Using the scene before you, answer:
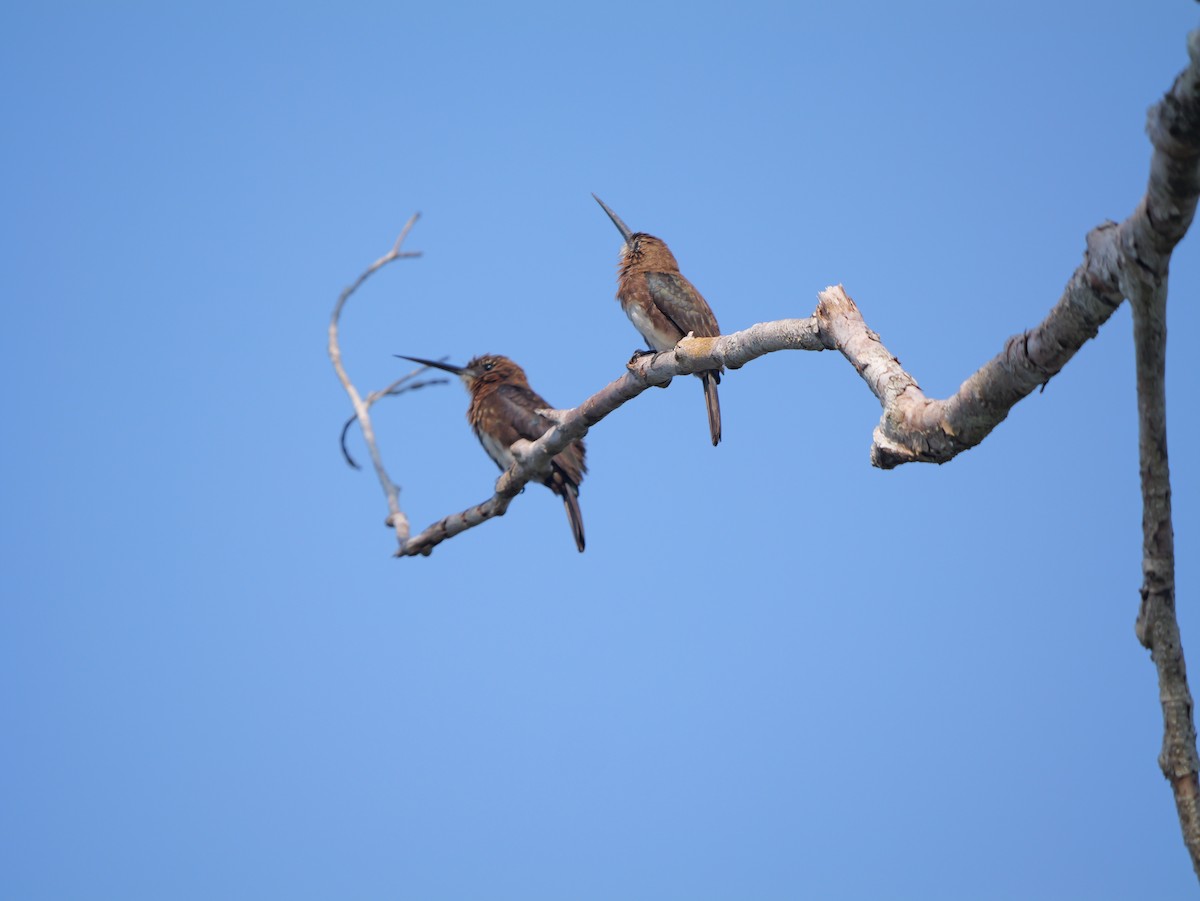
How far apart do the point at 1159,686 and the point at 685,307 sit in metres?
4.94

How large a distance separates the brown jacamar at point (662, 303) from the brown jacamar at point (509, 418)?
0.87 metres

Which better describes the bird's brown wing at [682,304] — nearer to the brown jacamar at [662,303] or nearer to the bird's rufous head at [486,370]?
the brown jacamar at [662,303]

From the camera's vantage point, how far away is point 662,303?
7.03m

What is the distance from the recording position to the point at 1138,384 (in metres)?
2.07

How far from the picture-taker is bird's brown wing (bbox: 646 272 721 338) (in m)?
6.88

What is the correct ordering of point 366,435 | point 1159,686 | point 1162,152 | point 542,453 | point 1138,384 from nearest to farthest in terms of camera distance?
point 1162,152 < point 1138,384 < point 1159,686 < point 542,453 < point 366,435

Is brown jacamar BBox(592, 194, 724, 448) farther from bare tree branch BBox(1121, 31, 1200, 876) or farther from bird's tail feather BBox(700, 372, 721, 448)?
bare tree branch BBox(1121, 31, 1200, 876)

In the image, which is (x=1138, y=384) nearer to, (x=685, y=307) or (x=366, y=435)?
(x=685, y=307)

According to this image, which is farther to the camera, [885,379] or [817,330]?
[817,330]

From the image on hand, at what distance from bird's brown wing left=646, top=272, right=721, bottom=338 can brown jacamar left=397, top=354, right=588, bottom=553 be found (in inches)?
39.5

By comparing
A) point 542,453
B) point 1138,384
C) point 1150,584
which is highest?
point 542,453

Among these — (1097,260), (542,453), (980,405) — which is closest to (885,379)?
(980,405)

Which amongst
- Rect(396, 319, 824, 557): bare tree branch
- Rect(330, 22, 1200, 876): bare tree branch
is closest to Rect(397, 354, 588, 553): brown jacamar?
Rect(396, 319, 824, 557): bare tree branch

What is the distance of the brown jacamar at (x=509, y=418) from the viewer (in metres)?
7.24
